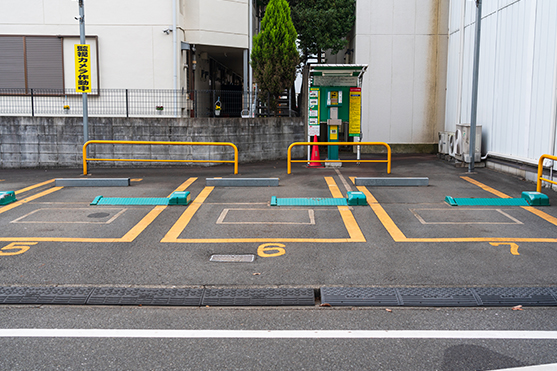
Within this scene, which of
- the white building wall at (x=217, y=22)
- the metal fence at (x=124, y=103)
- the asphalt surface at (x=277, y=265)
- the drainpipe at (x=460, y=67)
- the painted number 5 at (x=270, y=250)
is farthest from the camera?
the white building wall at (x=217, y=22)

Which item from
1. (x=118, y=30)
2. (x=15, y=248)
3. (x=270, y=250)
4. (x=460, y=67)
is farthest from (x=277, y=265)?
(x=118, y=30)

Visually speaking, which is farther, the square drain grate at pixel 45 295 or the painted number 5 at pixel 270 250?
the painted number 5 at pixel 270 250

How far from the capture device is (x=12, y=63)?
55.7 feet

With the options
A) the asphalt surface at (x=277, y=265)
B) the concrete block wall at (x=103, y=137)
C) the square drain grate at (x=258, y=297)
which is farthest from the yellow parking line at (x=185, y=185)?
the square drain grate at (x=258, y=297)

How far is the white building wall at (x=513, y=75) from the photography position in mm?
11219

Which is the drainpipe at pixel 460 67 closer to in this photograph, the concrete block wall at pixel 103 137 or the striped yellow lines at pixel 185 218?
the concrete block wall at pixel 103 137

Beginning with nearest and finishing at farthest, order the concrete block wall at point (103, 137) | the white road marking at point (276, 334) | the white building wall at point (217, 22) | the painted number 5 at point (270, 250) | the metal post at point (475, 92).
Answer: the white road marking at point (276, 334)
the painted number 5 at point (270, 250)
the metal post at point (475, 92)
the concrete block wall at point (103, 137)
the white building wall at point (217, 22)

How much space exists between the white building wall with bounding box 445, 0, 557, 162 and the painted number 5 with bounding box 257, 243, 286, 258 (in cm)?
736

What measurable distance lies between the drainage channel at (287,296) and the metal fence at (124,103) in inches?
454

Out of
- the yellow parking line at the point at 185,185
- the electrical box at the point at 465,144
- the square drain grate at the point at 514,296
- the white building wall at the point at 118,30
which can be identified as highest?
the white building wall at the point at 118,30

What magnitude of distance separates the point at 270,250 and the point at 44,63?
13796 mm

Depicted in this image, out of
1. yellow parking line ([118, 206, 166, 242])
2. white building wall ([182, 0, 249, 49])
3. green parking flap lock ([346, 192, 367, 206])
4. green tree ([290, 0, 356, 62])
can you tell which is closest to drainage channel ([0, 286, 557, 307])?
yellow parking line ([118, 206, 166, 242])

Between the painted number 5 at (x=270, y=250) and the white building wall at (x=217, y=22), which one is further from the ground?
the white building wall at (x=217, y=22)

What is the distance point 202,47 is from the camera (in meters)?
19.4
